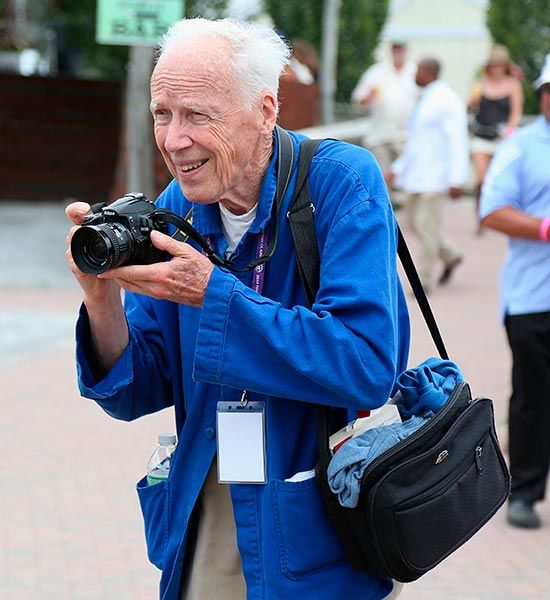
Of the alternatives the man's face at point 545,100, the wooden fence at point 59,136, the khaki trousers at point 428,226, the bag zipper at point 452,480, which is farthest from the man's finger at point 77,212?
the wooden fence at point 59,136

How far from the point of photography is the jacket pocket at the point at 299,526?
98.6 inches

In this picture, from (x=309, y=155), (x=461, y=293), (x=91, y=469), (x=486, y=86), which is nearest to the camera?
(x=309, y=155)

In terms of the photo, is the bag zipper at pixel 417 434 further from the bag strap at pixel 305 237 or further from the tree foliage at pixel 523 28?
the tree foliage at pixel 523 28

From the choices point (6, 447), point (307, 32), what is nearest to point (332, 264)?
point (6, 447)

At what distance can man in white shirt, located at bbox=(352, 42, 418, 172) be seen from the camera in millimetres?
16094

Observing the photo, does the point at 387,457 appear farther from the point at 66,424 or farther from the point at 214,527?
the point at 66,424

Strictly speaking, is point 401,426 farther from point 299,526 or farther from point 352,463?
point 299,526

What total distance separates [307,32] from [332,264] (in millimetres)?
19358

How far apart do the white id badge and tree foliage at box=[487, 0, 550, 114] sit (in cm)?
2547

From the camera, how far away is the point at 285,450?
255 cm

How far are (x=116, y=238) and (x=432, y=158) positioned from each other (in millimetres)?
9839

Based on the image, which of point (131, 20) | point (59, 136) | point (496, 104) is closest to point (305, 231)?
point (131, 20)

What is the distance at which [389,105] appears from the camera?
16188 millimetres

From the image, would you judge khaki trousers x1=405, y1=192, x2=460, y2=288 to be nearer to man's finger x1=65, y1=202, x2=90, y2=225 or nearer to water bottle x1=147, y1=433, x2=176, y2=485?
water bottle x1=147, y1=433, x2=176, y2=485
